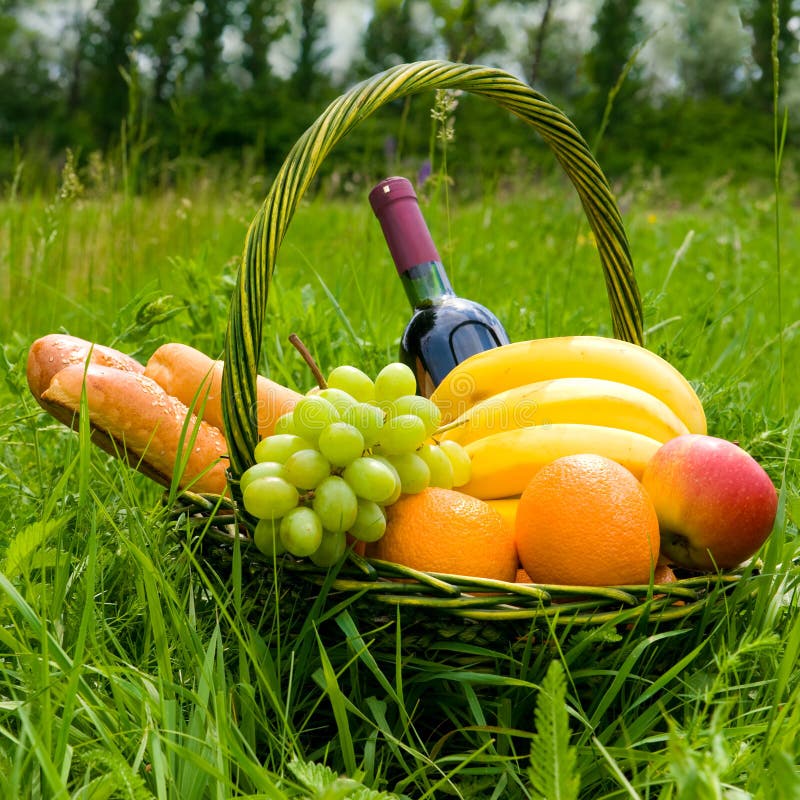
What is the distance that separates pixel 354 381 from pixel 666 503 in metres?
0.47

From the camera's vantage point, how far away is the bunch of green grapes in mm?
963

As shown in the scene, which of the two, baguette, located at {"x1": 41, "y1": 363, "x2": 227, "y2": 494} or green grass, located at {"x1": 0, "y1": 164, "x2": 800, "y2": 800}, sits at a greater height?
baguette, located at {"x1": 41, "y1": 363, "x2": 227, "y2": 494}

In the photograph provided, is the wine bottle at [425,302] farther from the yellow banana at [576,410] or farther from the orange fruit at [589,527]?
the orange fruit at [589,527]

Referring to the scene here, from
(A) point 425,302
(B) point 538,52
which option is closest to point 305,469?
(A) point 425,302

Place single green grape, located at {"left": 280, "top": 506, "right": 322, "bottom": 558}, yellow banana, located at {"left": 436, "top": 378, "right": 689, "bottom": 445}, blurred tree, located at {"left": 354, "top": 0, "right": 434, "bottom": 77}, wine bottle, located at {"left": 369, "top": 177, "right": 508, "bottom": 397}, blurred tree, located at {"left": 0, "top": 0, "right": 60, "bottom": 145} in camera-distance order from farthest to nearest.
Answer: blurred tree, located at {"left": 354, "top": 0, "right": 434, "bottom": 77} < blurred tree, located at {"left": 0, "top": 0, "right": 60, "bottom": 145} < wine bottle, located at {"left": 369, "top": 177, "right": 508, "bottom": 397} < yellow banana, located at {"left": 436, "top": 378, "right": 689, "bottom": 445} < single green grape, located at {"left": 280, "top": 506, "right": 322, "bottom": 558}

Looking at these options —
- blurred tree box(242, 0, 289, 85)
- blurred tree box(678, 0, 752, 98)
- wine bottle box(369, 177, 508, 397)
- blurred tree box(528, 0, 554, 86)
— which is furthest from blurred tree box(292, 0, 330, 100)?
wine bottle box(369, 177, 508, 397)

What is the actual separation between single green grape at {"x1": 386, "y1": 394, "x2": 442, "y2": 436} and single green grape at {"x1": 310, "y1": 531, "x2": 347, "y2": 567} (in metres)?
0.20

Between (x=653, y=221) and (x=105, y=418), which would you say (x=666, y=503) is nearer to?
(x=105, y=418)

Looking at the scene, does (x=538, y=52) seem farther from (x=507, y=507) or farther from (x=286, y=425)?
(x=286, y=425)

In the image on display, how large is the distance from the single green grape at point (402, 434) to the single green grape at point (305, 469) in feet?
0.31

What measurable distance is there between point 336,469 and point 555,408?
0.42 m

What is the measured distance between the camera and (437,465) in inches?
45.4

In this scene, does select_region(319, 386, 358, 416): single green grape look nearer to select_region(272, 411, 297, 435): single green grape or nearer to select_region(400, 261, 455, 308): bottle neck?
select_region(272, 411, 297, 435): single green grape

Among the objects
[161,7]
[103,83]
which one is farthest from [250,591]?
[161,7]
